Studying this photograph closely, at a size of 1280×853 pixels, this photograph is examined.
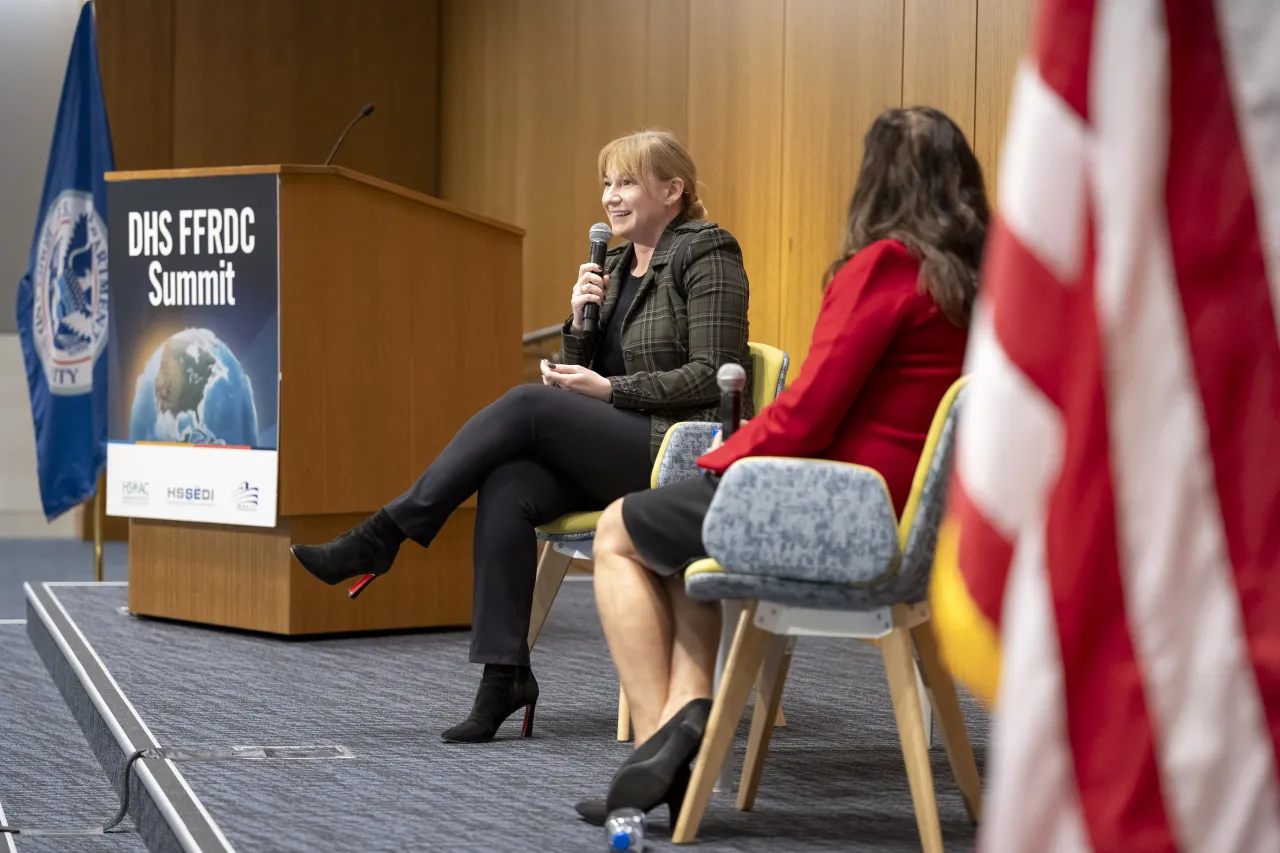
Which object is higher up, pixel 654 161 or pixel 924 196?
pixel 654 161

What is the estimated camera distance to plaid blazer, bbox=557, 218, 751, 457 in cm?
299

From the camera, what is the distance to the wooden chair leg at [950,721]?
234cm

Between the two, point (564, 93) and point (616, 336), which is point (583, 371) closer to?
point (616, 336)

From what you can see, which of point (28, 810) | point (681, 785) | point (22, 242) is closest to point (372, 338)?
point (28, 810)

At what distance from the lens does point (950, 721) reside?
7.70ft

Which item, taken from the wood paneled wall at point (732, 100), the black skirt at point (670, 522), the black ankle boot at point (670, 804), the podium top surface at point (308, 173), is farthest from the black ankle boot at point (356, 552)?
the wood paneled wall at point (732, 100)

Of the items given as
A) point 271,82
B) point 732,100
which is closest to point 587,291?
point 732,100

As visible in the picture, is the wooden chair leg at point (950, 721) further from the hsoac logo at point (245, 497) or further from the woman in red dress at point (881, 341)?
the hsoac logo at point (245, 497)

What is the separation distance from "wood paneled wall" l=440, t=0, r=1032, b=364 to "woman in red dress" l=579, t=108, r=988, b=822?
80.7 inches

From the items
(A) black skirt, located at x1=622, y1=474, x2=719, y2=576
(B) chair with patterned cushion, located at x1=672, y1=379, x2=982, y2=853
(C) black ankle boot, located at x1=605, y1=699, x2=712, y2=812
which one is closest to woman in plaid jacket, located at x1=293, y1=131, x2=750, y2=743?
(A) black skirt, located at x1=622, y1=474, x2=719, y2=576

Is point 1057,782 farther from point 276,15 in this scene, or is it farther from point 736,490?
point 276,15

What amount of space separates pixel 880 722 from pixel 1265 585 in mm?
2083

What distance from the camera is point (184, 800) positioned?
245 centimetres

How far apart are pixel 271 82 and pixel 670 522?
6.62 m
